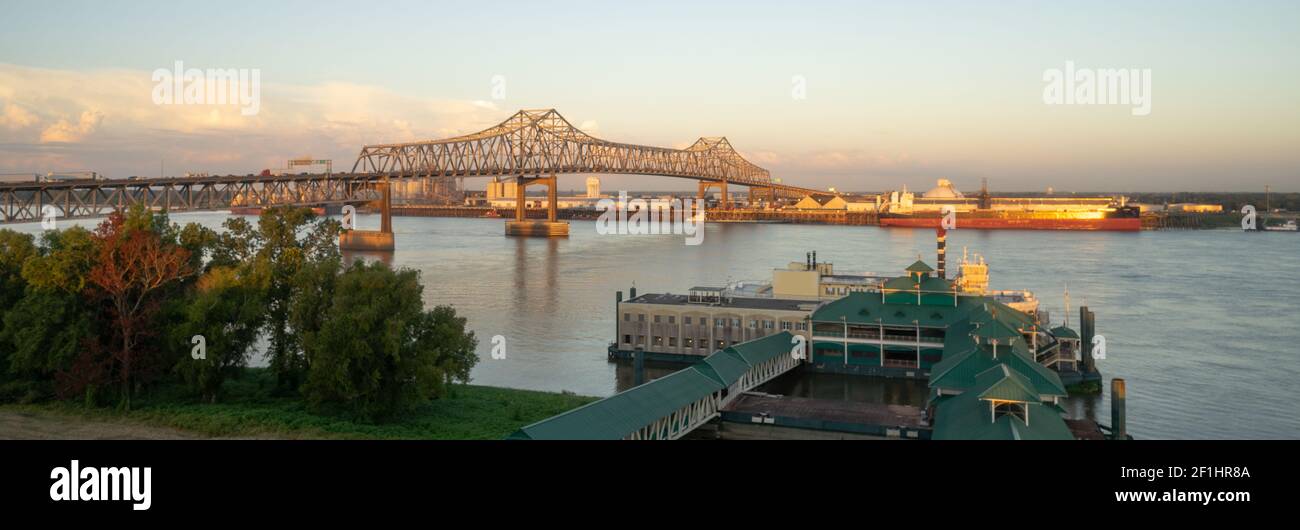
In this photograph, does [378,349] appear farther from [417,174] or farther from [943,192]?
[943,192]

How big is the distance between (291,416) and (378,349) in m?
1.24

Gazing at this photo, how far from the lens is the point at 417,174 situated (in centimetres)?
5738

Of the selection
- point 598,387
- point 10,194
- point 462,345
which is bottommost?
point 598,387

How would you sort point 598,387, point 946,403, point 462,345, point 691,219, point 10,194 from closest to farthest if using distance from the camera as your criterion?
point 946,403 < point 462,345 < point 598,387 < point 10,194 < point 691,219

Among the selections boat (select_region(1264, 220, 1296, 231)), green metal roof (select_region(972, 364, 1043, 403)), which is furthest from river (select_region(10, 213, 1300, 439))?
boat (select_region(1264, 220, 1296, 231))

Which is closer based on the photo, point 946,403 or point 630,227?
point 946,403

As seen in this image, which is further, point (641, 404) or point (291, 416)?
point (291, 416)

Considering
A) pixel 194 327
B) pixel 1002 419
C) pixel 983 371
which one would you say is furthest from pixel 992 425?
pixel 194 327

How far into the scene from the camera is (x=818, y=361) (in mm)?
17031

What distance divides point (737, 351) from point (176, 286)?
756 centimetres

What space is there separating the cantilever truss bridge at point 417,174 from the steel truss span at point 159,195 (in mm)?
34
